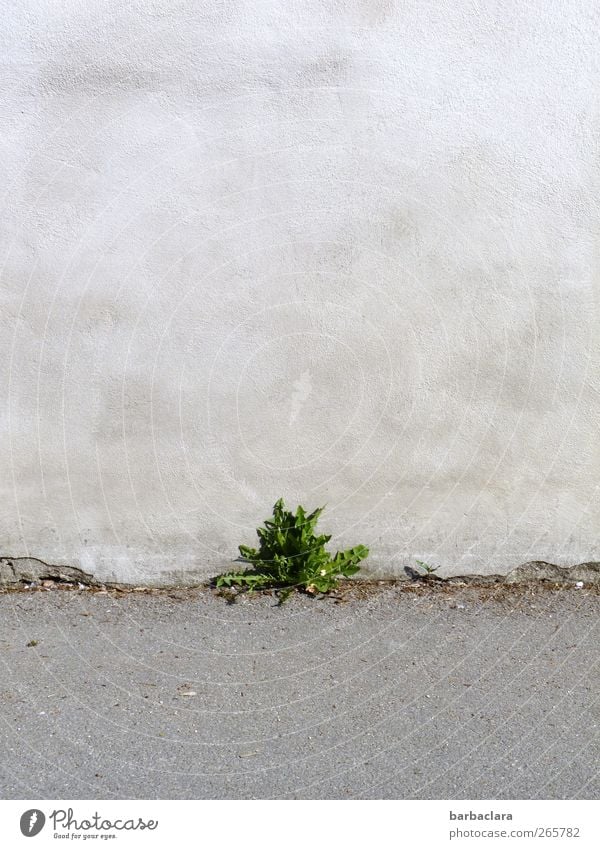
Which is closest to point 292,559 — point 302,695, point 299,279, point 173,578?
point 173,578

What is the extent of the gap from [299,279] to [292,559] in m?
1.34

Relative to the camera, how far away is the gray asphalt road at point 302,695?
9.61 feet

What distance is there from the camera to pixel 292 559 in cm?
434

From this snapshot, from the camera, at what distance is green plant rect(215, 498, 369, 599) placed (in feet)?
14.2

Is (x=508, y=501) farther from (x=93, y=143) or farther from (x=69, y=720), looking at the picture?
(x=93, y=143)

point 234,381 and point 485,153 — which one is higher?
point 485,153

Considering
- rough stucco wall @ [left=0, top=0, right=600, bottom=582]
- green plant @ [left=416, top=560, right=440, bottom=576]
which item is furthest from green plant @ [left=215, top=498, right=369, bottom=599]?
green plant @ [left=416, top=560, right=440, bottom=576]

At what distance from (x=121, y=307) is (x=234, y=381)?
2.10 ft

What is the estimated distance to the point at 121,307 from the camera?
14.1 feet

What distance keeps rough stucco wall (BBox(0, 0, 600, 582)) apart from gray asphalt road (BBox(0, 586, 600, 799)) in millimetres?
329

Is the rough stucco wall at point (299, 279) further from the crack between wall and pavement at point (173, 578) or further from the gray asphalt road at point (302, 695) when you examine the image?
the gray asphalt road at point (302, 695)

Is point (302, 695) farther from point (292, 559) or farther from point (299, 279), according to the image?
point (299, 279)

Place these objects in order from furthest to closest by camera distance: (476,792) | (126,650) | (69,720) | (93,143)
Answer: (93,143), (126,650), (69,720), (476,792)

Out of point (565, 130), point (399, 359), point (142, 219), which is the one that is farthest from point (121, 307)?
point (565, 130)
